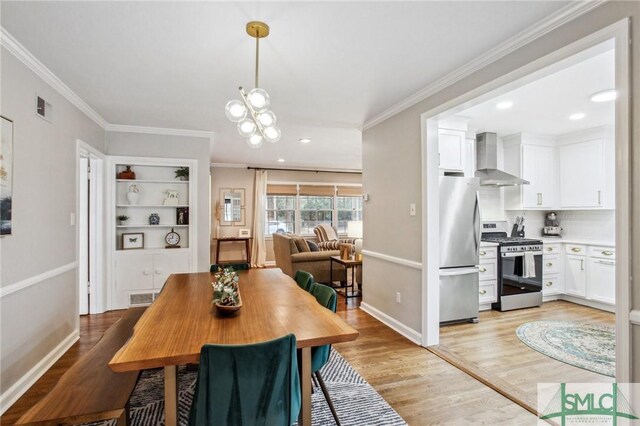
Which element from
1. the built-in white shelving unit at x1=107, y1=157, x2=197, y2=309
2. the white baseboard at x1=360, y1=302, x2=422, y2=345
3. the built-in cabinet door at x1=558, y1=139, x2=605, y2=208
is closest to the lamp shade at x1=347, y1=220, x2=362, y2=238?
the white baseboard at x1=360, y1=302, x2=422, y2=345

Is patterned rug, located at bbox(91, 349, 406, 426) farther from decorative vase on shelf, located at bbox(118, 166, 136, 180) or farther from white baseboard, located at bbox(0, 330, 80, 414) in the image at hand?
decorative vase on shelf, located at bbox(118, 166, 136, 180)

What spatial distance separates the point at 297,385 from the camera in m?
1.47

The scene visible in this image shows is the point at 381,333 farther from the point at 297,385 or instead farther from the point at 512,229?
the point at 512,229

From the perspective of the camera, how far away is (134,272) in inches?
174

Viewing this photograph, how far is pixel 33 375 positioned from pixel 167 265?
2134 millimetres

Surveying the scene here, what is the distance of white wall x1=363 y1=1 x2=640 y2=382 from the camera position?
158 centimetres

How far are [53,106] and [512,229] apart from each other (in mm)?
5950

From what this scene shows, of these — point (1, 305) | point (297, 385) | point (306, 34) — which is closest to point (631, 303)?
point (297, 385)

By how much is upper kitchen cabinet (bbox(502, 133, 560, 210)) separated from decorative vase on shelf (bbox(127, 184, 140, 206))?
216 inches

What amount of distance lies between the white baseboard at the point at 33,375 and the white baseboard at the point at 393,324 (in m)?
3.23

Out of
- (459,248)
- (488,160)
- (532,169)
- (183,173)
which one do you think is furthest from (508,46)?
(183,173)

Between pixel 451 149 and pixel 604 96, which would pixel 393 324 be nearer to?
pixel 451 149

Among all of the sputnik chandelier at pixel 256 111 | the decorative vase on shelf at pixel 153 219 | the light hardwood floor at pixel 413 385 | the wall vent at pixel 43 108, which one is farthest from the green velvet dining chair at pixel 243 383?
the decorative vase on shelf at pixel 153 219

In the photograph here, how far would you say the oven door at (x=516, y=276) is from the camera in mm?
4176
